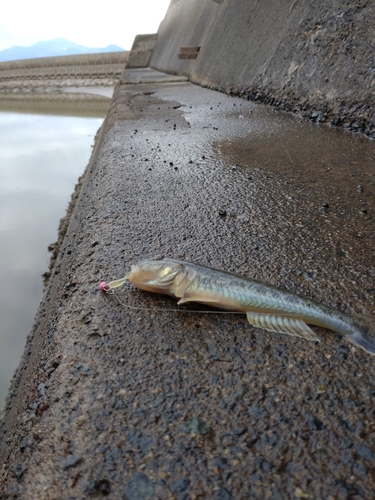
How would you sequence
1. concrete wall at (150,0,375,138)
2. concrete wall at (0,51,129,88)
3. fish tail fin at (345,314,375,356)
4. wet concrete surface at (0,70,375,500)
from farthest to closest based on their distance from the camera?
concrete wall at (0,51,129,88)
concrete wall at (150,0,375,138)
fish tail fin at (345,314,375,356)
wet concrete surface at (0,70,375,500)

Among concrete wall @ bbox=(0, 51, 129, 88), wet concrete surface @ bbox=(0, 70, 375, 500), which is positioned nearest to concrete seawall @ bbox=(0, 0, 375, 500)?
wet concrete surface @ bbox=(0, 70, 375, 500)

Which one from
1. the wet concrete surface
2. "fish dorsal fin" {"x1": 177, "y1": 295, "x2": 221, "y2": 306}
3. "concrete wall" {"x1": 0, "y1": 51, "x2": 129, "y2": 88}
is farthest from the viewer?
"concrete wall" {"x1": 0, "y1": 51, "x2": 129, "y2": 88}

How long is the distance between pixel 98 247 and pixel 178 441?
110 centimetres

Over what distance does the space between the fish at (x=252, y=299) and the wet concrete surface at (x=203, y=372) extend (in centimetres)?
4

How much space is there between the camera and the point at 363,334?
1215mm

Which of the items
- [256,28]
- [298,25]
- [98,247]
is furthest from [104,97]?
[98,247]

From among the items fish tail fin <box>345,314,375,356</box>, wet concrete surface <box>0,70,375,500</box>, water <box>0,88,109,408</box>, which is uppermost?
fish tail fin <box>345,314,375,356</box>

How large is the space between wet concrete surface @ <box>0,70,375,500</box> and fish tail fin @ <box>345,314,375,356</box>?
0.04m

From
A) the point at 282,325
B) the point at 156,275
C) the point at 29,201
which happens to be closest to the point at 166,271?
the point at 156,275

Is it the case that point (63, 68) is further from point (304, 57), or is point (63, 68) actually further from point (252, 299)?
point (252, 299)

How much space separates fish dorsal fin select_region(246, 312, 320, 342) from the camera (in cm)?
124

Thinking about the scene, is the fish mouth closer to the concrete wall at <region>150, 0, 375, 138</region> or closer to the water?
the water

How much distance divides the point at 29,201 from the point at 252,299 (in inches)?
208

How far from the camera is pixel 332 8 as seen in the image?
3877mm
